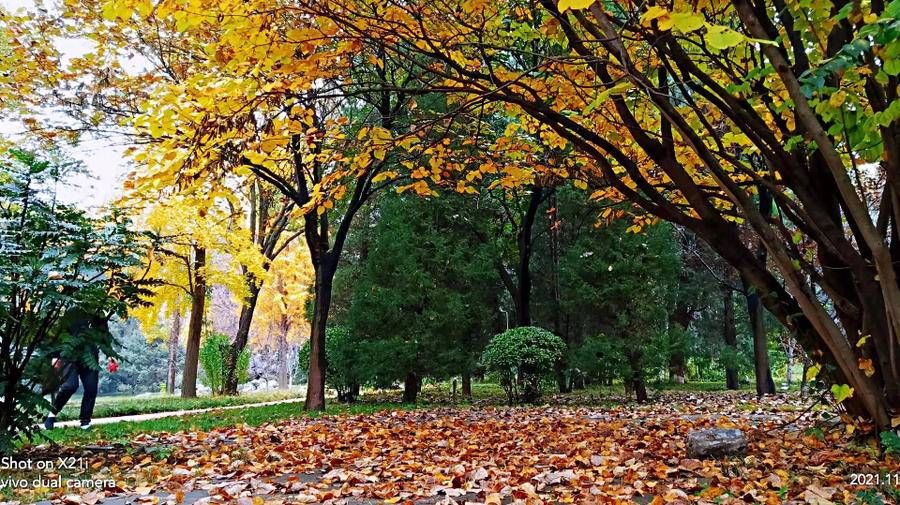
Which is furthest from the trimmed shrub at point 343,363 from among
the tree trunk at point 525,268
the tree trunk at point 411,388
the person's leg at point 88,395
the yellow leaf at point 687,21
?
the yellow leaf at point 687,21

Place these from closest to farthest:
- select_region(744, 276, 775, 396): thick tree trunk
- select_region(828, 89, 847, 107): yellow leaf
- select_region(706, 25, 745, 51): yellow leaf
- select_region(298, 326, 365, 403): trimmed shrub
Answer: select_region(706, 25, 745, 51): yellow leaf
select_region(828, 89, 847, 107): yellow leaf
select_region(744, 276, 775, 396): thick tree trunk
select_region(298, 326, 365, 403): trimmed shrub

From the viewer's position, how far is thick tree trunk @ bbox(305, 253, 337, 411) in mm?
9188

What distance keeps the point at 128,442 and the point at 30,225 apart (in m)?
2.16

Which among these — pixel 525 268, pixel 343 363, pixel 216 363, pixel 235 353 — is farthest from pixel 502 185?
pixel 216 363

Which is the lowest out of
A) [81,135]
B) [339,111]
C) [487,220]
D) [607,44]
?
[607,44]

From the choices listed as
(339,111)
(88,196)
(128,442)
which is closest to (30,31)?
(88,196)

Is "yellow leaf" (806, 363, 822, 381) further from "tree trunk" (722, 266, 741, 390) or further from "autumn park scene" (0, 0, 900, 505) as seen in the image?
"tree trunk" (722, 266, 741, 390)

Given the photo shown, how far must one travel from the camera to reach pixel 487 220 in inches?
527

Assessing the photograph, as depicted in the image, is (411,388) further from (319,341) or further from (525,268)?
(525,268)

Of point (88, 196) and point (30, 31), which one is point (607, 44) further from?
point (88, 196)

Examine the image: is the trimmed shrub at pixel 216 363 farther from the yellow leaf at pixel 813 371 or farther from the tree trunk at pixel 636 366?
the yellow leaf at pixel 813 371

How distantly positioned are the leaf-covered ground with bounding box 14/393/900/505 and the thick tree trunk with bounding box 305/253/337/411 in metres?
3.37

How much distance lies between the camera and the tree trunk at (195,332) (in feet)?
49.4

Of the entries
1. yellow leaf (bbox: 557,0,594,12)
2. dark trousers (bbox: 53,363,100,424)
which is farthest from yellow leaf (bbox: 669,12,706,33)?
dark trousers (bbox: 53,363,100,424)
